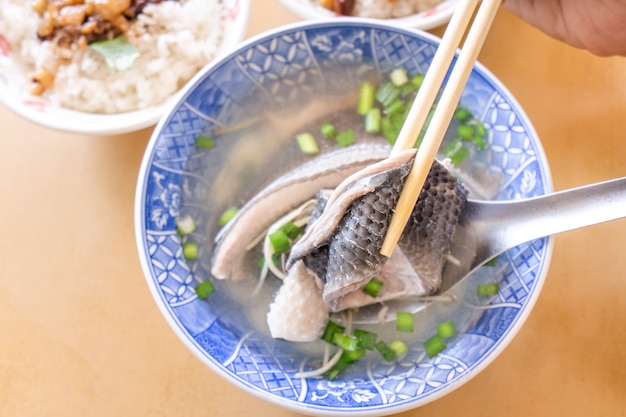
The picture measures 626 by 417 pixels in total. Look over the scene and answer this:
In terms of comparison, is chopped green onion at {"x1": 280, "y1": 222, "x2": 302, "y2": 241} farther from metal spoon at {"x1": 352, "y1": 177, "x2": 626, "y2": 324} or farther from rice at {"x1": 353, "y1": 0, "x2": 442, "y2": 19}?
rice at {"x1": 353, "y1": 0, "x2": 442, "y2": 19}

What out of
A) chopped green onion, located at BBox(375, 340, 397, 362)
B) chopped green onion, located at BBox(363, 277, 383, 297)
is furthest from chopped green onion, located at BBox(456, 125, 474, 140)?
chopped green onion, located at BBox(375, 340, 397, 362)

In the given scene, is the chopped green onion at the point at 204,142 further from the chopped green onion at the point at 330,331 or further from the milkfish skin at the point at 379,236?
the chopped green onion at the point at 330,331

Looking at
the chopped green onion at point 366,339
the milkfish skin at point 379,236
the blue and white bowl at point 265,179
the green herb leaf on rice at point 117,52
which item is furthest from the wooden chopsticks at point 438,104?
the green herb leaf on rice at point 117,52

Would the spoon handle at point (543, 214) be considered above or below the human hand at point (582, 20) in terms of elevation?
below

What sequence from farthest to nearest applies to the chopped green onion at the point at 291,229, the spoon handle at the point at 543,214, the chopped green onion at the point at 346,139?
the chopped green onion at the point at 346,139 < the chopped green onion at the point at 291,229 < the spoon handle at the point at 543,214

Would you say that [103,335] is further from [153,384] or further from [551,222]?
[551,222]

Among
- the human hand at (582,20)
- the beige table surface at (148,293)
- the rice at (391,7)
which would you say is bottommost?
the beige table surface at (148,293)
